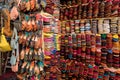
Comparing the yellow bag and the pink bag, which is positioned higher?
the pink bag

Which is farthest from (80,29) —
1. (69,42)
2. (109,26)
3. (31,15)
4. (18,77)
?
(18,77)

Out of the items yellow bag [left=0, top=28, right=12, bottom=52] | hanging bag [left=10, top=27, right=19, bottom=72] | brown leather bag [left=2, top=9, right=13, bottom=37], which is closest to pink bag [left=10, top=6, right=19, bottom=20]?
brown leather bag [left=2, top=9, right=13, bottom=37]

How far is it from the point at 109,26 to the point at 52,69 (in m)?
1.06

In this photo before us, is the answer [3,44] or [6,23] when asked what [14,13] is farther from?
[3,44]

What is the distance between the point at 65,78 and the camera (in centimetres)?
304

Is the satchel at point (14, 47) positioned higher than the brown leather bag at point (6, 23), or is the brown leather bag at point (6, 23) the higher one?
the brown leather bag at point (6, 23)

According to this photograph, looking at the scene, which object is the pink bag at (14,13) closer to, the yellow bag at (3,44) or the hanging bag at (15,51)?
the hanging bag at (15,51)

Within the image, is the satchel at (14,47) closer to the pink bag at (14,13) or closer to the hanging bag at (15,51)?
the hanging bag at (15,51)

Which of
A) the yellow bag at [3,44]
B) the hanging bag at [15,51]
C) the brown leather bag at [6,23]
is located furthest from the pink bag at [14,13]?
the yellow bag at [3,44]

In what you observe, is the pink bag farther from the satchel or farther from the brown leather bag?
the satchel

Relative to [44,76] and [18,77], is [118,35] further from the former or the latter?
[18,77]

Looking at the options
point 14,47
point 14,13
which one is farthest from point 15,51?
point 14,13

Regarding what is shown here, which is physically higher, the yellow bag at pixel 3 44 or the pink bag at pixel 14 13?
the pink bag at pixel 14 13

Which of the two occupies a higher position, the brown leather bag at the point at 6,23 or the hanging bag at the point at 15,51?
the brown leather bag at the point at 6,23
